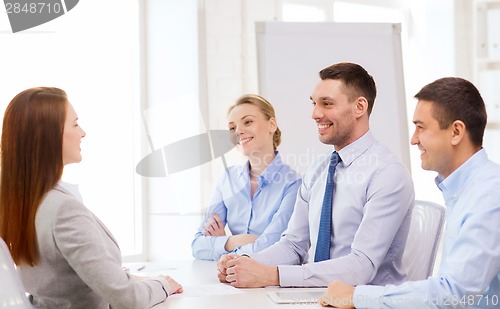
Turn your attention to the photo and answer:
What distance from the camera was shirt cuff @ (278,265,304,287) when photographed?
208 cm

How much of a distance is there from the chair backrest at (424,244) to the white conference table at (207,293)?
41 centimetres

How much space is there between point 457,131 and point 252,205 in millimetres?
1294

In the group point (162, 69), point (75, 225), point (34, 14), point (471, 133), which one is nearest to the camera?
point (75, 225)

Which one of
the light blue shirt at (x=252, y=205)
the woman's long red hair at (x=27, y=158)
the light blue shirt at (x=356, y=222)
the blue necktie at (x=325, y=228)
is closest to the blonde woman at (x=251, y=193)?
the light blue shirt at (x=252, y=205)

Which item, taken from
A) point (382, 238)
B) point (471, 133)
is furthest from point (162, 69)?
point (471, 133)

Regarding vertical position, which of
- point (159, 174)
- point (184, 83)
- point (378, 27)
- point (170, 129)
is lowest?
point (159, 174)

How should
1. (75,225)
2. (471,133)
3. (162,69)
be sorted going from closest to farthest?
(75,225) < (471,133) < (162,69)

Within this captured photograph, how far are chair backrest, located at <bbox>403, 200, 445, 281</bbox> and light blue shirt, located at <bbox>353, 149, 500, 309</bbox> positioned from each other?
0.53 metres

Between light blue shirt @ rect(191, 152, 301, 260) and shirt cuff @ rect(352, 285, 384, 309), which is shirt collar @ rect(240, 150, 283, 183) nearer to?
light blue shirt @ rect(191, 152, 301, 260)

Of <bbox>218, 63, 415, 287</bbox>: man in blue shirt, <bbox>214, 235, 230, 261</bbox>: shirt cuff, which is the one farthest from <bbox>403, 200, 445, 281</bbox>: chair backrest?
<bbox>214, 235, 230, 261</bbox>: shirt cuff

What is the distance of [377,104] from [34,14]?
2.00 metres

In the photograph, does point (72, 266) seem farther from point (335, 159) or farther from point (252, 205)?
point (252, 205)

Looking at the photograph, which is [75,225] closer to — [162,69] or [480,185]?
[480,185]

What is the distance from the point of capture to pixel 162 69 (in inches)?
166
